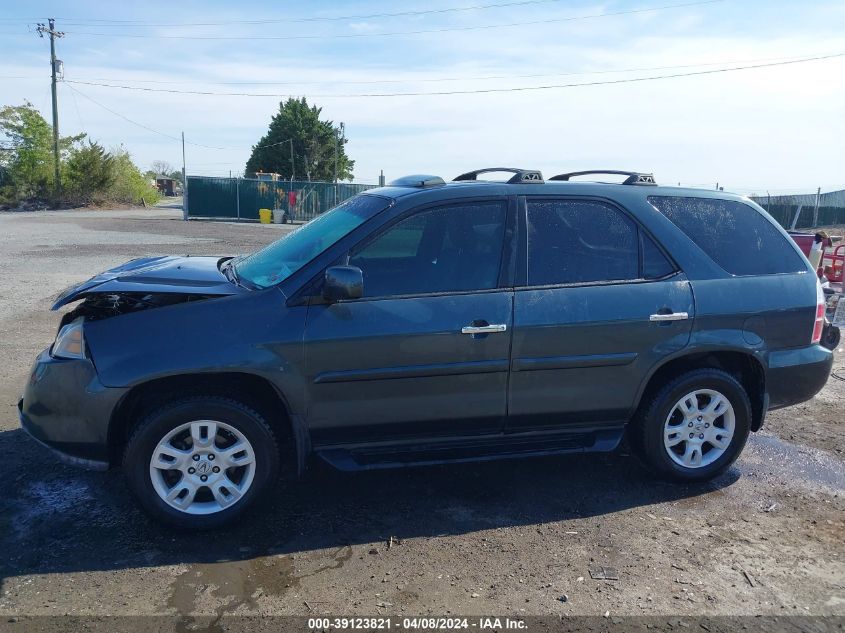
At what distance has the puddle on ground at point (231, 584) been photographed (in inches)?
123

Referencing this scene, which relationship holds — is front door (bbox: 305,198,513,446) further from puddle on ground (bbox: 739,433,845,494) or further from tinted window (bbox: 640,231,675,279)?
puddle on ground (bbox: 739,433,845,494)

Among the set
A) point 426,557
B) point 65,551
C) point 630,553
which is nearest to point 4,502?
point 65,551

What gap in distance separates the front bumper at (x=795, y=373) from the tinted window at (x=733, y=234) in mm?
548

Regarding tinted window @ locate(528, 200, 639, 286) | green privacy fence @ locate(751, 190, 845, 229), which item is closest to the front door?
tinted window @ locate(528, 200, 639, 286)

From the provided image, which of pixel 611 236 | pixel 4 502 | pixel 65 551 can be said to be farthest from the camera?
pixel 611 236

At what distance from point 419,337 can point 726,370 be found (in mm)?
2156

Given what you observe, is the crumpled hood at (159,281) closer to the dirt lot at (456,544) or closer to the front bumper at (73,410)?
the front bumper at (73,410)

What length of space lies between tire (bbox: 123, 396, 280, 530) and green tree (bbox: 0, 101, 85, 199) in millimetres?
51105

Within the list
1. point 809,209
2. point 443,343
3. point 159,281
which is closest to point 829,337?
point 443,343

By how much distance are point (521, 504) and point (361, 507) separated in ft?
3.14

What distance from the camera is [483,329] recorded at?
3.98 metres

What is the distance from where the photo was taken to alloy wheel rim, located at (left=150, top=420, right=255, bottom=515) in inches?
148

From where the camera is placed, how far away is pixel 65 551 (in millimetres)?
3615

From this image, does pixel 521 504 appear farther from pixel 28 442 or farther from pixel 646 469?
pixel 28 442
